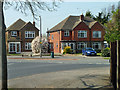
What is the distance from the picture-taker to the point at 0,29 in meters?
7.77

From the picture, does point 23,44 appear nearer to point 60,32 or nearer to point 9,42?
point 9,42

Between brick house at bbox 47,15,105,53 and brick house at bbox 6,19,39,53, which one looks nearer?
brick house at bbox 47,15,105,53

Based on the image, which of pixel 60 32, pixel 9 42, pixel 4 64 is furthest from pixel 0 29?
pixel 9 42

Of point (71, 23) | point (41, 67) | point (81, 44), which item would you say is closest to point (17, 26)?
point (71, 23)

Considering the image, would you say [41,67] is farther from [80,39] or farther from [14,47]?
[14,47]

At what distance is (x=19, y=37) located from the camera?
49.8 m

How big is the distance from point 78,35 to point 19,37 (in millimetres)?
14957

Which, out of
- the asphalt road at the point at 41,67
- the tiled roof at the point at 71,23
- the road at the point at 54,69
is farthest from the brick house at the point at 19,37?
the road at the point at 54,69

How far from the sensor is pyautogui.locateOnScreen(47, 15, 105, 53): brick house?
4531 cm

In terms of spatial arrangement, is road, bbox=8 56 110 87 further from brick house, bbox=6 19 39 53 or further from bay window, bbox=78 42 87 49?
brick house, bbox=6 19 39 53

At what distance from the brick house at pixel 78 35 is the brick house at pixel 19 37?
23.3ft

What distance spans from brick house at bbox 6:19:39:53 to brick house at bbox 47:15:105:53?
709 centimetres

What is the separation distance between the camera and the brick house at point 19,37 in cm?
4878

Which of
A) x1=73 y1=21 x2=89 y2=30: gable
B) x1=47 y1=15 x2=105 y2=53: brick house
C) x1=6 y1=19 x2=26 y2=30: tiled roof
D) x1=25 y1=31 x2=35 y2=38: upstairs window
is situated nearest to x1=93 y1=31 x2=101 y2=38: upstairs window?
x1=47 y1=15 x2=105 y2=53: brick house
